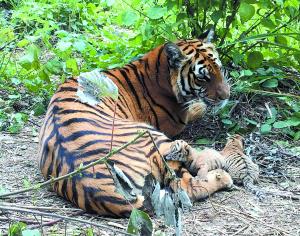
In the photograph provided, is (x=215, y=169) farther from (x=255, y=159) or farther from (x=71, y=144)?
(x=71, y=144)

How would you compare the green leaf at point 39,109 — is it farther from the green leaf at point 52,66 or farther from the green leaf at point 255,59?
the green leaf at point 255,59

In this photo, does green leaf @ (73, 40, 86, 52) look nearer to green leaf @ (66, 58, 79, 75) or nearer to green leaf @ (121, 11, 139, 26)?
green leaf @ (66, 58, 79, 75)

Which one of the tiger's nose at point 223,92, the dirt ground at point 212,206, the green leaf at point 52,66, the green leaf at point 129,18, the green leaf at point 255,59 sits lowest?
the dirt ground at point 212,206

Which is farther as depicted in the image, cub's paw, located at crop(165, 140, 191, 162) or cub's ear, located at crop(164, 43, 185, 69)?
cub's ear, located at crop(164, 43, 185, 69)

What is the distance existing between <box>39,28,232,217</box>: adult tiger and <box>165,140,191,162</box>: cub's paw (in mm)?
25

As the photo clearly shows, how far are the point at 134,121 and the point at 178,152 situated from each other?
0.71 metres

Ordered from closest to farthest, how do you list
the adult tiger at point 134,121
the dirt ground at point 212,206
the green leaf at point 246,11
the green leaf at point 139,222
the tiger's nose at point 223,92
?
1. the green leaf at point 139,222
2. the dirt ground at point 212,206
3. the adult tiger at point 134,121
4. the green leaf at point 246,11
5. the tiger's nose at point 223,92

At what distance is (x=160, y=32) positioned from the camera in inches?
222

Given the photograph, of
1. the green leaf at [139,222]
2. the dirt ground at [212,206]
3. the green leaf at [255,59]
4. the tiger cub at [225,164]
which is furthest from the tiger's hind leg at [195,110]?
the green leaf at [139,222]

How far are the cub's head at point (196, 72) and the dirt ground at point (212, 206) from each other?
455 millimetres

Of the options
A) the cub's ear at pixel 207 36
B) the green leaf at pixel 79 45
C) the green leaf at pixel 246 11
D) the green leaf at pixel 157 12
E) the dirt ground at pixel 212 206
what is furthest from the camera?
the green leaf at pixel 79 45

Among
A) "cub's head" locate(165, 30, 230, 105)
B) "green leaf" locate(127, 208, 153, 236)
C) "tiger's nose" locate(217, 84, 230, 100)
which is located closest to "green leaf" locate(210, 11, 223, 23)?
"cub's head" locate(165, 30, 230, 105)

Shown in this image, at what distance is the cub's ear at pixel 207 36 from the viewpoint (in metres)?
5.23

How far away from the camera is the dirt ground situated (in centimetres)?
341
